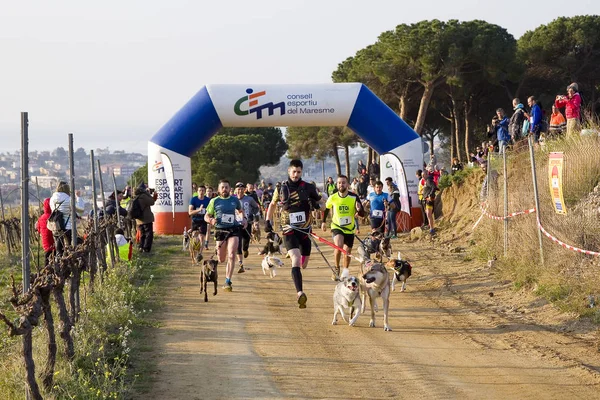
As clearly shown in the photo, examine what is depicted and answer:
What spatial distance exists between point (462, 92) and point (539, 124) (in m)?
17.2

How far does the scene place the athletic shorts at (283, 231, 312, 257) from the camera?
432 inches

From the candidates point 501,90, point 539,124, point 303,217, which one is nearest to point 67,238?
point 303,217

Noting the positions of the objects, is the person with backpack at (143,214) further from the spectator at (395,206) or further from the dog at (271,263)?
the spectator at (395,206)

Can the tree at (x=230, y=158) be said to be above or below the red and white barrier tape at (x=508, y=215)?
above

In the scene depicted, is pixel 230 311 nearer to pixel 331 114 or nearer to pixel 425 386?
pixel 425 386

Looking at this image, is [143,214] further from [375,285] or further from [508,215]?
[375,285]

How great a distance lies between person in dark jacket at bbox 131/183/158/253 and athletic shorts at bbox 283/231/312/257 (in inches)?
334

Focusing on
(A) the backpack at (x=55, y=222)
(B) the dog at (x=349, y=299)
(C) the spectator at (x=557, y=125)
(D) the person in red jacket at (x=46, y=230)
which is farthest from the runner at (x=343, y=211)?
(C) the spectator at (x=557, y=125)

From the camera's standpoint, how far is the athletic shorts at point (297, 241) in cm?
1098

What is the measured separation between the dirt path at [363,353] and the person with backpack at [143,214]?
626 centimetres

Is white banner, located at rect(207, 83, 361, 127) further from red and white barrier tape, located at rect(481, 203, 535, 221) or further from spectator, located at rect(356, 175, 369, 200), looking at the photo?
red and white barrier tape, located at rect(481, 203, 535, 221)

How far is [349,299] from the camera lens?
10117mm

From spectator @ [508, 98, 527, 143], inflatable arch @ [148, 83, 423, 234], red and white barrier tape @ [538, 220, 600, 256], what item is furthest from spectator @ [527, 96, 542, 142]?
red and white barrier tape @ [538, 220, 600, 256]

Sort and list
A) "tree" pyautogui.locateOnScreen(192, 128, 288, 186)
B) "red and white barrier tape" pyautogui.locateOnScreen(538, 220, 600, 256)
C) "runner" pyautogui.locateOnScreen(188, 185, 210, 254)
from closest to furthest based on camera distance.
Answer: "red and white barrier tape" pyautogui.locateOnScreen(538, 220, 600, 256) < "runner" pyautogui.locateOnScreen(188, 185, 210, 254) < "tree" pyautogui.locateOnScreen(192, 128, 288, 186)
